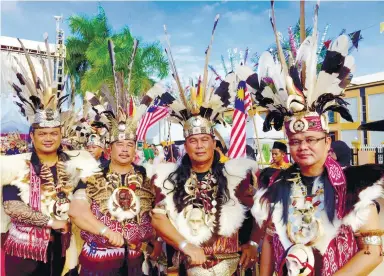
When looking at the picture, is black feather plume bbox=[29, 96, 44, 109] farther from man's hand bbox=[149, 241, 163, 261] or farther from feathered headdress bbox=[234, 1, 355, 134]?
feathered headdress bbox=[234, 1, 355, 134]

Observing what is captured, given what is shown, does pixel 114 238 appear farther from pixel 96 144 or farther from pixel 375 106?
pixel 375 106

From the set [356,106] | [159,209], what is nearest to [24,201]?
[159,209]

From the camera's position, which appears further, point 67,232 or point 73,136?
point 73,136

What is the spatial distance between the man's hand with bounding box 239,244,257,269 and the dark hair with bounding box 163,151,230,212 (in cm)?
45

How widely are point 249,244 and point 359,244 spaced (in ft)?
4.32

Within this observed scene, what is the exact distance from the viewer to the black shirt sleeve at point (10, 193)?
4215 millimetres

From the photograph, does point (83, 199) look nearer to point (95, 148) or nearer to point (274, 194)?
point (274, 194)

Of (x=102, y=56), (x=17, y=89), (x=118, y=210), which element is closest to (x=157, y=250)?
(x=118, y=210)

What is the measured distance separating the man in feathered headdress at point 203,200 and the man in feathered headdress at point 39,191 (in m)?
1.01

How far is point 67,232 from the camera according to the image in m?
4.22

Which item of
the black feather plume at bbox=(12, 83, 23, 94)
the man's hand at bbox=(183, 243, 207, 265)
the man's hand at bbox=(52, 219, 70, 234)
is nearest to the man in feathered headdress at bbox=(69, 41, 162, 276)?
the man's hand at bbox=(52, 219, 70, 234)

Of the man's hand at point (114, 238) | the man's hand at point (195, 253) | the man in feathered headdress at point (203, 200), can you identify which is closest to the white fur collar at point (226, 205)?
the man in feathered headdress at point (203, 200)

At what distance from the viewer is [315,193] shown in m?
2.69

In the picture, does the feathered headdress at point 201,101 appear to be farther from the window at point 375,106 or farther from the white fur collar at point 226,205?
the window at point 375,106
